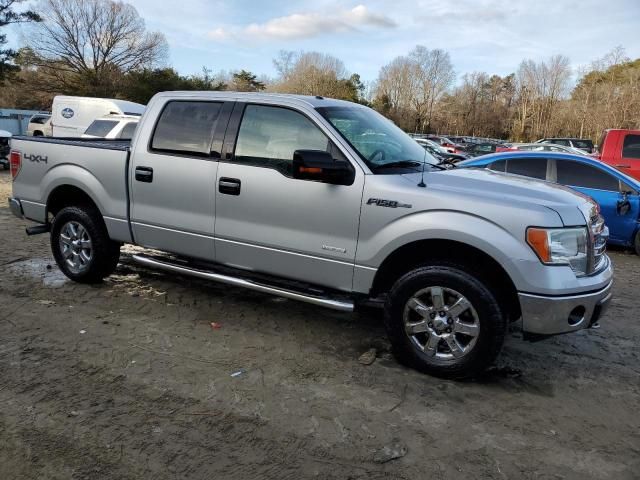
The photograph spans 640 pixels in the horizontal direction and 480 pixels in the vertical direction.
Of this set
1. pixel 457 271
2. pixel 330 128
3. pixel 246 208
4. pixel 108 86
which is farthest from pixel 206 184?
pixel 108 86

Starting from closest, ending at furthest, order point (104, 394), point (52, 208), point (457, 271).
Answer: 1. point (104, 394)
2. point (457, 271)
3. point (52, 208)

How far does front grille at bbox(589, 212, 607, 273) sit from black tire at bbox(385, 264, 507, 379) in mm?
748

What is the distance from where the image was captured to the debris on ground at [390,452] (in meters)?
2.80

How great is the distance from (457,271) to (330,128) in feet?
4.74

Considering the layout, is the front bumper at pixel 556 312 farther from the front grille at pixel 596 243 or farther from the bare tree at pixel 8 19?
the bare tree at pixel 8 19

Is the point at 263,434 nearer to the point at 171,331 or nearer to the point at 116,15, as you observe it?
the point at 171,331

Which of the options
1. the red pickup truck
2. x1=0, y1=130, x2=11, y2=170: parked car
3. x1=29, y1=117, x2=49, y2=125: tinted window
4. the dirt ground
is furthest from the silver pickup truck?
x1=29, y1=117, x2=49, y2=125: tinted window

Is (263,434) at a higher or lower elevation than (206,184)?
lower

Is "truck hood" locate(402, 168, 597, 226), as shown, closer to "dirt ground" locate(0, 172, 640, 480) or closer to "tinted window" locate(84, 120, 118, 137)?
"dirt ground" locate(0, 172, 640, 480)

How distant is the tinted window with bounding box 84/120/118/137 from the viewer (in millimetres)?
14297

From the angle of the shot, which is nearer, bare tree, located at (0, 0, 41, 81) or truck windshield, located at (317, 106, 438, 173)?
truck windshield, located at (317, 106, 438, 173)

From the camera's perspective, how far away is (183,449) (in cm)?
282

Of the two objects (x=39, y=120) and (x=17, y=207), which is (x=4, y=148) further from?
(x=17, y=207)

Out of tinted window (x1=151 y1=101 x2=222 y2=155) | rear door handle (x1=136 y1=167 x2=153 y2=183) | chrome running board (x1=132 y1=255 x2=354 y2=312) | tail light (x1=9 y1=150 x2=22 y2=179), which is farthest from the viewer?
tail light (x1=9 y1=150 x2=22 y2=179)
